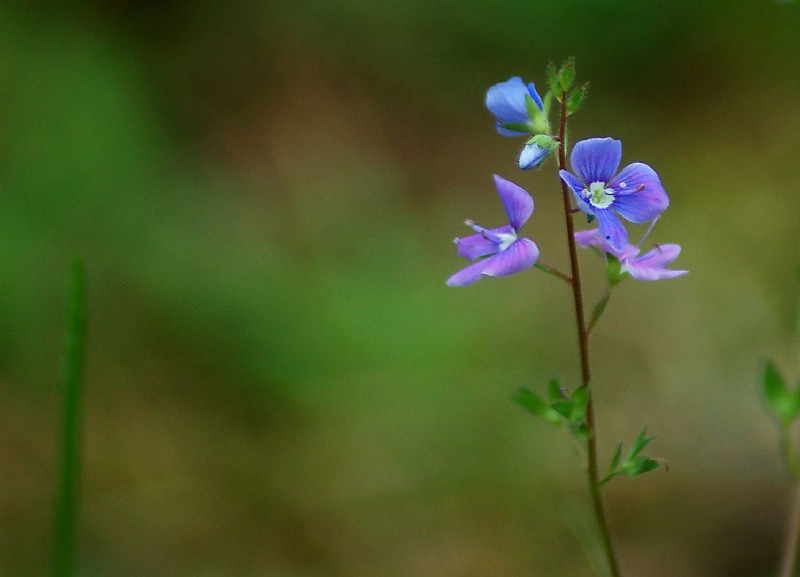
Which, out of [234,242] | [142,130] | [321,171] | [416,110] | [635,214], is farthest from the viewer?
[416,110]

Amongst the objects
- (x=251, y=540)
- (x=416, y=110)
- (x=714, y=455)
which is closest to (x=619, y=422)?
(x=714, y=455)

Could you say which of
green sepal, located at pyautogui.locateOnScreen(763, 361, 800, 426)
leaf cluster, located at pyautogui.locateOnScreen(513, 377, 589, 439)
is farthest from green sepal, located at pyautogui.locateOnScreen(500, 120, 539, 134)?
green sepal, located at pyautogui.locateOnScreen(763, 361, 800, 426)

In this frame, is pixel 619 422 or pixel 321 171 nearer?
pixel 619 422

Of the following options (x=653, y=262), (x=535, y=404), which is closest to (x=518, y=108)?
(x=653, y=262)

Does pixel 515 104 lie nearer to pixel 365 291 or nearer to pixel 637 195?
pixel 637 195

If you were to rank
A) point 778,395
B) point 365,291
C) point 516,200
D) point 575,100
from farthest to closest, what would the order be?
point 365,291, point 778,395, point 516,200, point 575,100

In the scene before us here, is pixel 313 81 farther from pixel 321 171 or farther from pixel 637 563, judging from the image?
pixel 637 563
